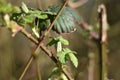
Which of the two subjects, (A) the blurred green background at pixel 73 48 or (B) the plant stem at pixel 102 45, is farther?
(A) the blurred green background at pixel 73 48

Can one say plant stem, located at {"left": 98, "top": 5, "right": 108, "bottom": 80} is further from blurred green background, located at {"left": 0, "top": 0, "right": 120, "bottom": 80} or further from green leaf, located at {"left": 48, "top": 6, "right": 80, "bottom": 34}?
blurred green background, located at {"left": 0, "top": 0, "right": 120, "bottom": 80}

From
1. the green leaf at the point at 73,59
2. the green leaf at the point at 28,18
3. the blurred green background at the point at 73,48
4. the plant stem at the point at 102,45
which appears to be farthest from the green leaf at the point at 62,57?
the blurred green background at the point at 73,48

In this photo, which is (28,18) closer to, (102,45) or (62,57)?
(62,57)

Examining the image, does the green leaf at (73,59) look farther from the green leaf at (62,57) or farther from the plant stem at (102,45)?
the plant stem at (102,45)

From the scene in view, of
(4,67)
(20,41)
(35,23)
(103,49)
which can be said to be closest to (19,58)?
(20,41)

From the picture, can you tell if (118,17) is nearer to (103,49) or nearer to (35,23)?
(103,49)

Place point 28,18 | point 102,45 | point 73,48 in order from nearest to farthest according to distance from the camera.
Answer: point 28,18
point 102,45
point 73,48

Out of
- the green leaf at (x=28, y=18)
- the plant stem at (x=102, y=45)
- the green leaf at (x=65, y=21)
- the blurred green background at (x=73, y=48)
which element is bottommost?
the blurred green background at (x=73, y=48)

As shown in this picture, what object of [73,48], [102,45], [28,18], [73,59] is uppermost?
[28,18]

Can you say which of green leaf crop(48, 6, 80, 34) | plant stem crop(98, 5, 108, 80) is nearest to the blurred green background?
plant stem crop(98, 5, 108, 80)

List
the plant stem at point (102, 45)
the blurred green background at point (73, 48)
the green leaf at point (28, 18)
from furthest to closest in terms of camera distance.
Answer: the blurred green background at point (73, 48), the plant stem at point (102, 45), the green leaf at point (28, 18)

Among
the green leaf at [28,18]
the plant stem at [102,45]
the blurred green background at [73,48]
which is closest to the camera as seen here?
the green leaf at [28,18]

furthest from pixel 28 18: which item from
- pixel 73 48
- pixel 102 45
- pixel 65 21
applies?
pixel 73 48
